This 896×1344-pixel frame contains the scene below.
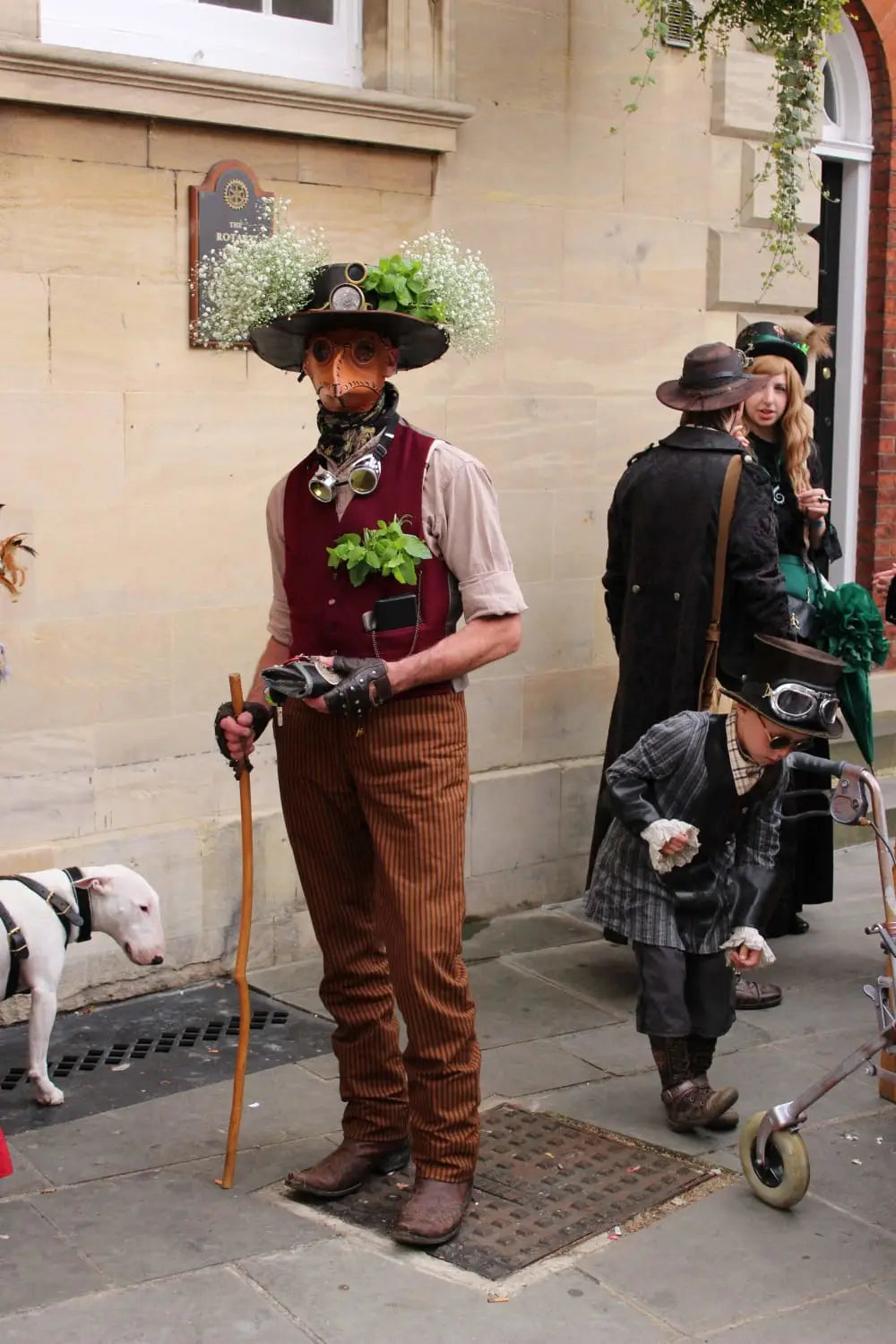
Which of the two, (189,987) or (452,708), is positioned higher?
(452,708)

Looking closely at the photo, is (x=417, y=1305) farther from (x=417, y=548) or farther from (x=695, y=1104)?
(x=417, y=548)

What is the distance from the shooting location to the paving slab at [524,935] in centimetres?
665

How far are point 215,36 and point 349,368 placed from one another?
2540 mm

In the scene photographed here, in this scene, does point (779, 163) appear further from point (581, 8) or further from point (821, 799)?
point (821, 799)

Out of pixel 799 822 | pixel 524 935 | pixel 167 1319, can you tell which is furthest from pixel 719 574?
pixel 167 1319

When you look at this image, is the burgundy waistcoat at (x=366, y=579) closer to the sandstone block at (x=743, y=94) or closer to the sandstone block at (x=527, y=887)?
the sandstone block at (x=527, y=887)

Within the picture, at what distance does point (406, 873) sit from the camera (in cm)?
413

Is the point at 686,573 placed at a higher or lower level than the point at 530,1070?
higher

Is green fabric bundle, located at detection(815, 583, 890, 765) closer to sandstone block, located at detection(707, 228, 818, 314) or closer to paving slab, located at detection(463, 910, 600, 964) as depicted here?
paving slab, located at detection(463, 910, 600, 964)

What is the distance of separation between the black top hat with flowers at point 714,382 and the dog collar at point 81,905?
2499 millimetres

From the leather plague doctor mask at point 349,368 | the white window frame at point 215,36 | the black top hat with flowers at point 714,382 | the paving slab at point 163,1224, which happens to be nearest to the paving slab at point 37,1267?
the paving slab at point 163,1224

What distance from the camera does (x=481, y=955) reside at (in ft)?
21.6

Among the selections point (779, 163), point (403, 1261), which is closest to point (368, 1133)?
point (403, 1261)

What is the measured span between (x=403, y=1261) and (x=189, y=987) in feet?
7.33
